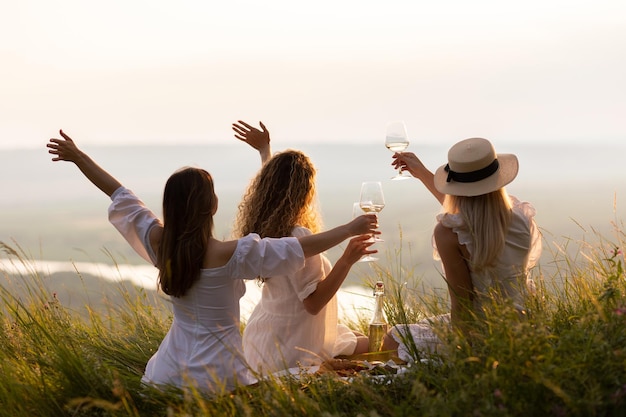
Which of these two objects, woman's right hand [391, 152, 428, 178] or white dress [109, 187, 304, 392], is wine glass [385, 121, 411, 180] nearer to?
woman's right hand [391, 152, 428, 178]

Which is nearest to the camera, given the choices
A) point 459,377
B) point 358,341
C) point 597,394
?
point 597,394

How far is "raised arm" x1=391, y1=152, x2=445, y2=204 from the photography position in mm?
6277

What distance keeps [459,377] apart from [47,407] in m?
2.40

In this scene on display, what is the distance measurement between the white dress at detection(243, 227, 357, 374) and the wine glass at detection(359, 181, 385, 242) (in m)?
0.43

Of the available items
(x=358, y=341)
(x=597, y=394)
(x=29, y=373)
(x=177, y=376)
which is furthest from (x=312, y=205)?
(x=597, y=394)

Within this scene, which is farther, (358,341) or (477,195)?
(358,341)

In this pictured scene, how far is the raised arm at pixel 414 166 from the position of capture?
6.28 metres

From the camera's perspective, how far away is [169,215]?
5.03 m

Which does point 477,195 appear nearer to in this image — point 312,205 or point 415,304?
point 312,205

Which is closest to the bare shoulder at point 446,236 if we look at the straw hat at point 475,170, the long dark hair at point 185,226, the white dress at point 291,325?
the straw hat at point 475,170

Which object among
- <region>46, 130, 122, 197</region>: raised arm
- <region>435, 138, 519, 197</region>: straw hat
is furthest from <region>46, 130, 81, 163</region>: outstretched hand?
<region>435, 138, 519, 197</region>: straw hat

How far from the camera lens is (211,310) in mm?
5156

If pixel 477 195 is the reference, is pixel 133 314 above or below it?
below

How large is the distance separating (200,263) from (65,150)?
4.28ft
